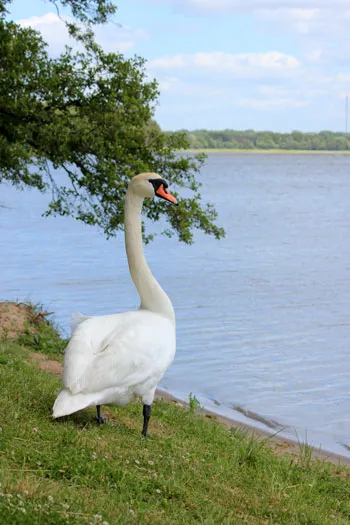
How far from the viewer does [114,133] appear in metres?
13.8

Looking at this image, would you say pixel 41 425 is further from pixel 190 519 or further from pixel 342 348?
pixel 342 348

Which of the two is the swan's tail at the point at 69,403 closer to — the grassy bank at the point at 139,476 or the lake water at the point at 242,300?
the grassy bank at the point at 139,476

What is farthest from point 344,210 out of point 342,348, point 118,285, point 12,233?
point 342,348

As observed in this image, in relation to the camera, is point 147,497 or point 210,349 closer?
point 147,497

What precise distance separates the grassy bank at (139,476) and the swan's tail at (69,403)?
17 centimetres

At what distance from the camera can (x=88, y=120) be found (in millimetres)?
14102

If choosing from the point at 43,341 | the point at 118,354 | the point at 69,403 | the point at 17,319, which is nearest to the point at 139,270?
the point at 118,354

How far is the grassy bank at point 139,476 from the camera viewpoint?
A: 4.89m

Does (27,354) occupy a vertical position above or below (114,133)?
below

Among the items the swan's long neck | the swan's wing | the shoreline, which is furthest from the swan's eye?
the shoreline

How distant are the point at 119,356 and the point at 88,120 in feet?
26.4

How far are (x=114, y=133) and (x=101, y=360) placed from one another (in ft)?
25.3

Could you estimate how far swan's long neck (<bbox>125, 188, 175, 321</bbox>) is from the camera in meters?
7.77

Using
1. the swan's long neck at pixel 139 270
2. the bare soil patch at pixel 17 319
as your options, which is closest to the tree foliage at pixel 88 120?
the bare soil patch at pixel 17 319
